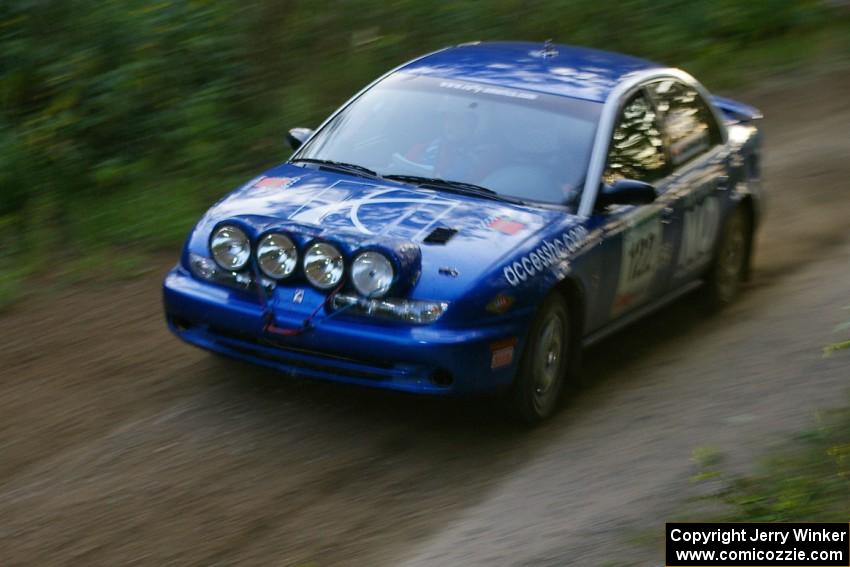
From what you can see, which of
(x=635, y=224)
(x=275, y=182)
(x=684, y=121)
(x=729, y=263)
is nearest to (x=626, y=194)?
(x=635, y=224)

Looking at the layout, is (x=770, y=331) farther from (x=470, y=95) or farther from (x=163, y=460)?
(x=163, y=460)

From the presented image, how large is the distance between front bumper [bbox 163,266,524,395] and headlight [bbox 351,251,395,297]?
15 centimetres

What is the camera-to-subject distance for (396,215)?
6.83 m

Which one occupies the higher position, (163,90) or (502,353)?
(163,90)

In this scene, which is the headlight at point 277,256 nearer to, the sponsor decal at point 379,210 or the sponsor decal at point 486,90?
the sponsor decal at point 379,210

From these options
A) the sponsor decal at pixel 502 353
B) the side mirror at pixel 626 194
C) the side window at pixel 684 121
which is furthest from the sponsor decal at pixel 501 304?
the side window at pixel 684 121

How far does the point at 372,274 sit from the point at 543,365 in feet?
3.59

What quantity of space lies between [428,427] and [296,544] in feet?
4.74

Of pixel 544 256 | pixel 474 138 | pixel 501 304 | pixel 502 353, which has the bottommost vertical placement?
pixel 502 353

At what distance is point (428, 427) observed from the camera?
6.94 metres

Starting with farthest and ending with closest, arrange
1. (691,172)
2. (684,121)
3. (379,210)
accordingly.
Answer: (684,121) < (691,172) < (379,210)

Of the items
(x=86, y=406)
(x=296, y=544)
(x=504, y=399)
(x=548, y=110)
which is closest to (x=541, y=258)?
(x=504, y=399)

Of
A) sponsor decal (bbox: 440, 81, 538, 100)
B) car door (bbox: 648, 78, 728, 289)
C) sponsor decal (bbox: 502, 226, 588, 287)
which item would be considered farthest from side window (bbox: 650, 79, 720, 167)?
sponsor decal (bbox: 502, 226, 588, 287)

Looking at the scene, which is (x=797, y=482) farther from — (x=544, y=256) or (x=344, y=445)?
(x=344, y=445)
